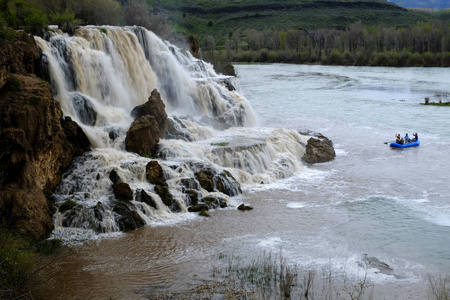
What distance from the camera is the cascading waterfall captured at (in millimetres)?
18047

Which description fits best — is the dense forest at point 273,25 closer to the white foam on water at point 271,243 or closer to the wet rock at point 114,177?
the wet rock at point 114,177

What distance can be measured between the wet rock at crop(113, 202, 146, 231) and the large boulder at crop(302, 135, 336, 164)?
38.6ft

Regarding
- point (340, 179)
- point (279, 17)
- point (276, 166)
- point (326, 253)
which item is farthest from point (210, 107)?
point (279, 17)

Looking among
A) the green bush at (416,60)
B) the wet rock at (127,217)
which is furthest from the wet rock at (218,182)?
the green bush at (416,60)

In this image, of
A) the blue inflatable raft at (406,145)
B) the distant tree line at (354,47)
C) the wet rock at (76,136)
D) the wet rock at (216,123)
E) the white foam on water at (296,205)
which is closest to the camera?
the white foam on water at (296,205)

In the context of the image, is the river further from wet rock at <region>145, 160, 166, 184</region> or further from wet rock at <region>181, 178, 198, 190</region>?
wet rock at <region>145, 160, 166, 184</region>

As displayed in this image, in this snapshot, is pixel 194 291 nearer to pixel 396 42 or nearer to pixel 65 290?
pixel 65 290

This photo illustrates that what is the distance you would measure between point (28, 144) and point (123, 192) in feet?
11.5

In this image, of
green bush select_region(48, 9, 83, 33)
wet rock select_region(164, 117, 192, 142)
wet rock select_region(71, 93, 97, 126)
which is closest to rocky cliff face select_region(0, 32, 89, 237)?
wet rock select_region(71, 93, 97, 126)

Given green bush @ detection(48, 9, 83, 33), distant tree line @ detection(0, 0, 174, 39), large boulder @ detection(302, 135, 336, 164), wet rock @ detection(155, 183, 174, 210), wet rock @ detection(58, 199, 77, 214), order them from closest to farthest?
wet rock @ detection(58, 199, 77, 214), wet rock @ detection(155, 183, 174, 210), distant tree line @ detection(0, 0, 174, 39), large boulder @ detection(302, 135, 336, 164), green bush @ detection(48, 9, 83, 33)

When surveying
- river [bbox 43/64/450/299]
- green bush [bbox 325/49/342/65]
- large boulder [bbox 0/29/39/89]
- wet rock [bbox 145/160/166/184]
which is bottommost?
river [bbox 43/64/450/299]

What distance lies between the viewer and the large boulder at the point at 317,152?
26641 mm

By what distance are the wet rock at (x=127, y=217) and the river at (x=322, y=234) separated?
42 centimetres

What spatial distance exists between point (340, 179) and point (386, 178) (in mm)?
2158
